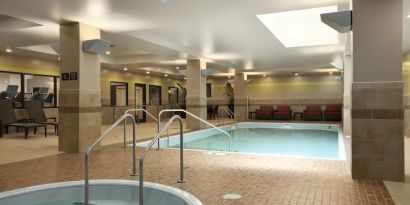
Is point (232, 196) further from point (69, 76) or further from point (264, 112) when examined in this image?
point (264, 112)

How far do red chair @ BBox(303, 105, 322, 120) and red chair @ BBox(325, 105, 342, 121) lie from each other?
0.43 metres

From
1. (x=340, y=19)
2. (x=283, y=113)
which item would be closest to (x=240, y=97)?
(x=283, y=113)

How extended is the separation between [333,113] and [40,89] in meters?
14.1

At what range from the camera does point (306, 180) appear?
4.54 m

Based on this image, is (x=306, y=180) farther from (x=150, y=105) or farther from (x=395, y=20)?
(x=150, y=105)

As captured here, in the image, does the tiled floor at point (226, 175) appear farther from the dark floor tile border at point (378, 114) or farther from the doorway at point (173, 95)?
the doorway at point (173, 95)

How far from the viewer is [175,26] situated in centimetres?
762

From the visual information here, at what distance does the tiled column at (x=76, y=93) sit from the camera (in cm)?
712

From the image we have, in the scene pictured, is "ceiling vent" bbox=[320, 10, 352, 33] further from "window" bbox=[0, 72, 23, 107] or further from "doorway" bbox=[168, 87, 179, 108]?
"doorway" bbox=[168, 87, 179, 108]

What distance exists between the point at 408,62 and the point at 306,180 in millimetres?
8497

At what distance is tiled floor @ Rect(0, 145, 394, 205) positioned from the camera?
3.79 metres

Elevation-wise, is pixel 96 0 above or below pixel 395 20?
above

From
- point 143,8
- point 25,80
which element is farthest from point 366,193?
point 25,80

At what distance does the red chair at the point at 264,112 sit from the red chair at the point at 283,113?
35 cm
